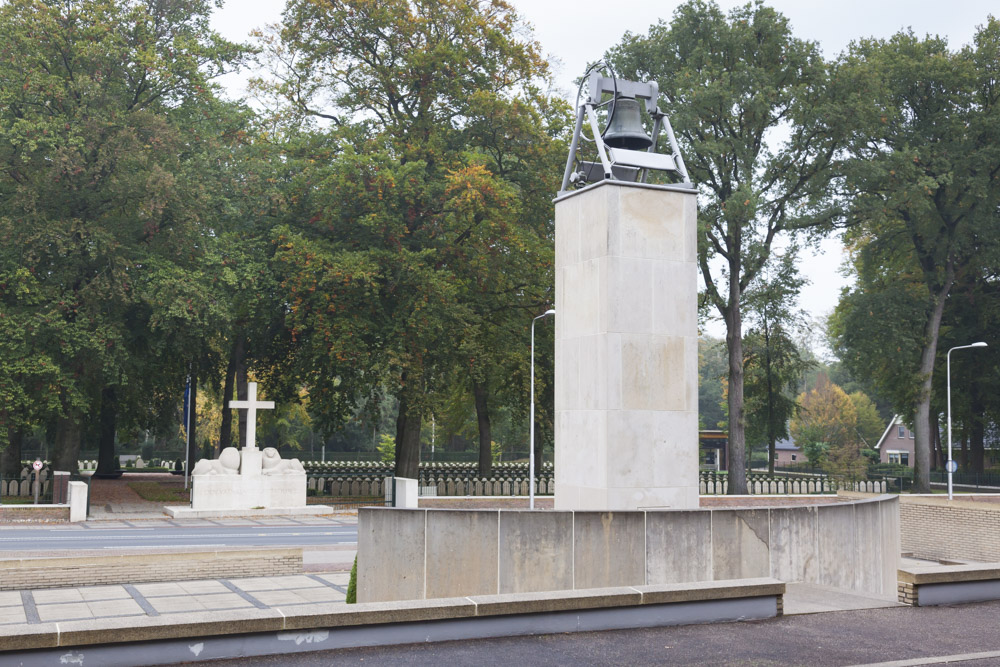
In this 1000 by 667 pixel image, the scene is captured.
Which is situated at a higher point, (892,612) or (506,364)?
(506,364)

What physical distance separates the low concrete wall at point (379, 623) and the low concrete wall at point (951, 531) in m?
19.5

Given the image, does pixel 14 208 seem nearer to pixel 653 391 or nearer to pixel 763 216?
pixel 653 391

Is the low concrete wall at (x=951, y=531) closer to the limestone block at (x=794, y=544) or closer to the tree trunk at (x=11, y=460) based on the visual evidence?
the limestone block at (x=794, y=544)

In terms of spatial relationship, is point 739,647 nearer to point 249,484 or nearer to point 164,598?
point 164,598

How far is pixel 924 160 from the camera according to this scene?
47.1 meters

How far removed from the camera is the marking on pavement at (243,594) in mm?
14930

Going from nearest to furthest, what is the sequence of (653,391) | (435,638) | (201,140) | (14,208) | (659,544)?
(435,638) → (659,544) → (653,391) → (14,208) → (201,140)

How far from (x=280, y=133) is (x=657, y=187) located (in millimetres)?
35250

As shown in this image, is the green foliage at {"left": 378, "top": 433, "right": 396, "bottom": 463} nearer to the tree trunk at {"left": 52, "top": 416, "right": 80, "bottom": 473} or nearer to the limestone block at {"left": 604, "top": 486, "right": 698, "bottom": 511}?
the tree trunk at {"left": 52, "top": 416, "right": 80, "bottom": 473}

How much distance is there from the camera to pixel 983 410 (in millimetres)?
57938

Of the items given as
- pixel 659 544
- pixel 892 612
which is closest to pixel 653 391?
pixel 659 544

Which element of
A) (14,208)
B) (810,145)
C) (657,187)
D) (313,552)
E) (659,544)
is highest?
(810,145)

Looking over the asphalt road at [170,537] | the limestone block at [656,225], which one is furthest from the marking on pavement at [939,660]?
the asphalt road at [170,537]

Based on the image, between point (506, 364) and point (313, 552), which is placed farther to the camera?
point (506, 364)
